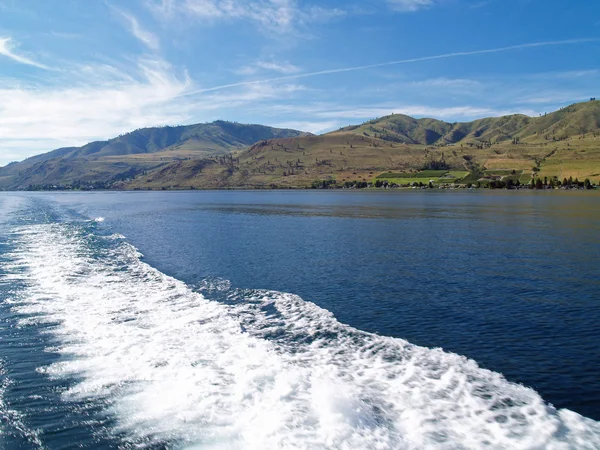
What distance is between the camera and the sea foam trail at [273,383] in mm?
14328

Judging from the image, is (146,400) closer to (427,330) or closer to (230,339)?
(230,339)

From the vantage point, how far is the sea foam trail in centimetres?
1433

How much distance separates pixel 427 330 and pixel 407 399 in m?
8.39

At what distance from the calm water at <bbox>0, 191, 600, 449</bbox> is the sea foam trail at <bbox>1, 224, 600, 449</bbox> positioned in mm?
79

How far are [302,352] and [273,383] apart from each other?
3.58 metres

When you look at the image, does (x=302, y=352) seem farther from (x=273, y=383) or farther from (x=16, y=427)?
(x=16, y=427)

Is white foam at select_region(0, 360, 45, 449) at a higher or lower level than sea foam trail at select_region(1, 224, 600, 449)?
higher

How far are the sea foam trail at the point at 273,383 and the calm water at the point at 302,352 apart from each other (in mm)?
79

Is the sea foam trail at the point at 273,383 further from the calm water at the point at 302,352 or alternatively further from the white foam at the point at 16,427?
the white foam at the point at 16,427

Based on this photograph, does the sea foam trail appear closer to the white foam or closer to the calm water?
the calm water

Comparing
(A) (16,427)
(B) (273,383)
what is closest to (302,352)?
(B) (273,383)

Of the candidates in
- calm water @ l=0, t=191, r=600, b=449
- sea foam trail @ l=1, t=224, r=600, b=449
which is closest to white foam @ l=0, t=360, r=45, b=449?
calm water @ l=0, t=191, r=600, b=449

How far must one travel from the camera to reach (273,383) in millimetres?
18141

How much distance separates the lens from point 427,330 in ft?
80.5
